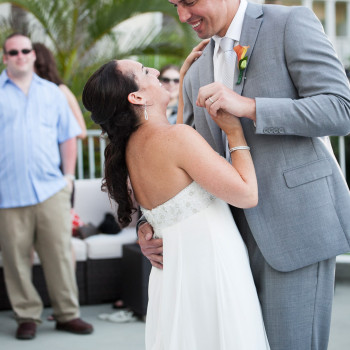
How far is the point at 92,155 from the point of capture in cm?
704

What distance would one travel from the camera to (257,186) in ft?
6.80

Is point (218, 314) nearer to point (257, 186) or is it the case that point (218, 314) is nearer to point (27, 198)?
point (257, 186)

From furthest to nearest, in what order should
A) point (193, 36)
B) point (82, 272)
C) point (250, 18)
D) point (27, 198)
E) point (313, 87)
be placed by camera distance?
1. point (193, 36)
2. point (82, 272)
3. point (27, 198)
4. point (250, 18)
5. point (313, 87)

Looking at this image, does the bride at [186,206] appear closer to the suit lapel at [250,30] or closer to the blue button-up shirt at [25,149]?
the suit lapel at [250,30]

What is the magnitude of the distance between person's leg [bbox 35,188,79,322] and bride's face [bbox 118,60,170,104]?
2639 mm

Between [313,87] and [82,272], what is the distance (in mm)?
3864

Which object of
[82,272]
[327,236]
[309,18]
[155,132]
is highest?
[309,18]

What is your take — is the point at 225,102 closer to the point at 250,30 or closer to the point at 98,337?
the point at 250,30

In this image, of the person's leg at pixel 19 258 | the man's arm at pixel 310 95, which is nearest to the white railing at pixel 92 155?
the person's leg at pixel 19 258

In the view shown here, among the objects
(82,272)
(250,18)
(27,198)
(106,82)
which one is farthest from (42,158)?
(250,18)

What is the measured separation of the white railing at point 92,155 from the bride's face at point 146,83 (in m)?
3.66

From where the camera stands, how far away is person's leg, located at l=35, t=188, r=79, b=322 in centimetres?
479

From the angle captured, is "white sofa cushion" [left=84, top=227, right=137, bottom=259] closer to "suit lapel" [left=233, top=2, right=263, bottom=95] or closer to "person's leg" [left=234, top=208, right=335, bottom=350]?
"person's leg" [left=234, top=208, right=335, bottom=350]

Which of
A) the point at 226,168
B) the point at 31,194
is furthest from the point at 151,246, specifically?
the point at 31,194
